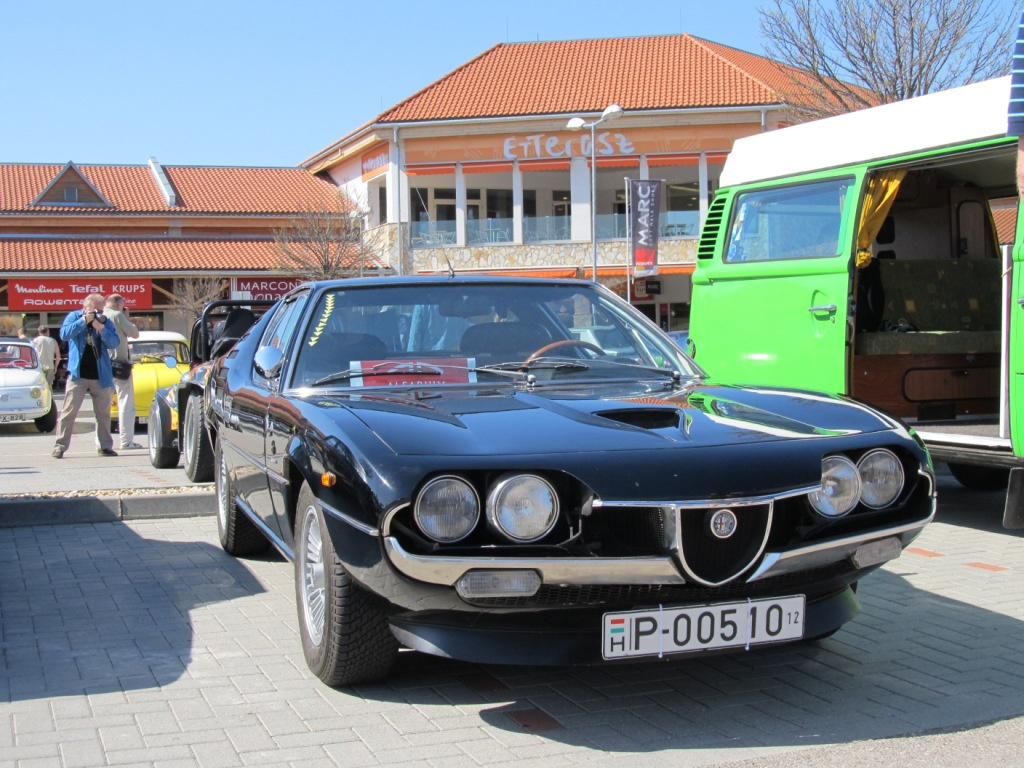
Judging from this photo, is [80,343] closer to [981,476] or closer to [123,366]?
[123,366]

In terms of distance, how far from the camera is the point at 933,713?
3.75m

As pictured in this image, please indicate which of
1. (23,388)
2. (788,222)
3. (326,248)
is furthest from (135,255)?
(788,222)

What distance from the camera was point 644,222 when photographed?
1310 inches

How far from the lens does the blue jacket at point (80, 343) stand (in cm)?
1184

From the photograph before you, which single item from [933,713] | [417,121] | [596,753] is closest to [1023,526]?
[933,713]

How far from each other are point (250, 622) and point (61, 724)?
136cm

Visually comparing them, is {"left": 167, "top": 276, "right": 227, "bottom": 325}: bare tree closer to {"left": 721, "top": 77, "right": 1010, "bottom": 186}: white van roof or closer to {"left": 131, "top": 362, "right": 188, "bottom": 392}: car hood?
{"left": 131, "top": 362, "right": 188, "bottom": 392}: car hood

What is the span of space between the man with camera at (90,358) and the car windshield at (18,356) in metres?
7.12

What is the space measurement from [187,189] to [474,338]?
42.2m

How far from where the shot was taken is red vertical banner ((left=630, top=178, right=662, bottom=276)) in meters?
32.7

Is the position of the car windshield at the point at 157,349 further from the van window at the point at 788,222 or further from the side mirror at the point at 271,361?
the side mirror at the point at 271,361

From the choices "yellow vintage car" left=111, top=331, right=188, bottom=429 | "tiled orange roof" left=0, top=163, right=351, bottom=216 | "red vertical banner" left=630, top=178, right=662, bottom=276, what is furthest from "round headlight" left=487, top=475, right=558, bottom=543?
"tiled orange roof" left=0, top=163, right=351, bottom=216

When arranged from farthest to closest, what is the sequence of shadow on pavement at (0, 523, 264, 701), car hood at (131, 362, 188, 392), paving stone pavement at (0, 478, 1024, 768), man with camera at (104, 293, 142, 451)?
1. car hood at (131, 362, 188, 392)
2. man with camera at (104, 293, 142, 451)
3. shadow on pavement at (0, 523, 264, 701)
4. paving stone pavement at (0, 478, 1024, 768)

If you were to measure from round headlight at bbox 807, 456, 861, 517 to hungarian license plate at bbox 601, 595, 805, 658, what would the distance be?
0.34 m
